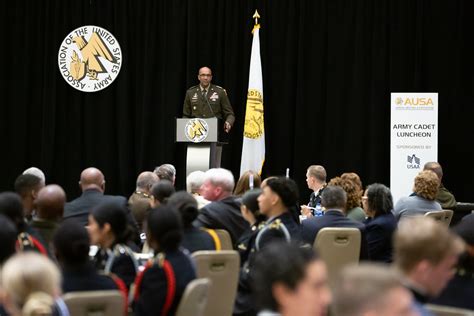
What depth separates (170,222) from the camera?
12.9 feet

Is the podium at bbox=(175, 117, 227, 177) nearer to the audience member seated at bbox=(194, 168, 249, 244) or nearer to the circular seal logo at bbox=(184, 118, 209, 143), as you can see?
the circular seal logo at bbox=(184, 118, 209, 143)

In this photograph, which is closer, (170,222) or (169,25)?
(170,222)

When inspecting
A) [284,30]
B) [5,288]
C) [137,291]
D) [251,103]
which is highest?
[284,30]

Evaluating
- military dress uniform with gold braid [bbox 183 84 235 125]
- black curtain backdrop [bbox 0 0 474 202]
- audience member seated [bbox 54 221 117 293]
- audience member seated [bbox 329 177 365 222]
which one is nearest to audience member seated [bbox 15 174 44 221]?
audience member seated [bbox 54 221 117 293]

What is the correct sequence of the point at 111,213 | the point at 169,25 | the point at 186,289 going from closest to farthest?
the point at 186,289
the point at 111,213
the point at 169,25

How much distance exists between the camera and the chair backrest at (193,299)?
3619mm

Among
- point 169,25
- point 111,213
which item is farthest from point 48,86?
point 111,213

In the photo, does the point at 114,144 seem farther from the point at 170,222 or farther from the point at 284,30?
the point at 170,222

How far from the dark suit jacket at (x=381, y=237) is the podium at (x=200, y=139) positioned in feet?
14.1

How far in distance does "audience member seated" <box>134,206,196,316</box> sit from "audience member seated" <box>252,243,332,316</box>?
1.34 metres

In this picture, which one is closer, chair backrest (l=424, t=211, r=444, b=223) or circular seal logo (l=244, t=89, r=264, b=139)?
chair backrest (l=424, t=211, r=444, b=223)

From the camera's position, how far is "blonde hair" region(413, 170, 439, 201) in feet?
24.1

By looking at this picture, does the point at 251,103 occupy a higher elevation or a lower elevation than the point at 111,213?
higher

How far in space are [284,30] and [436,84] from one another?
2547 millimetres
